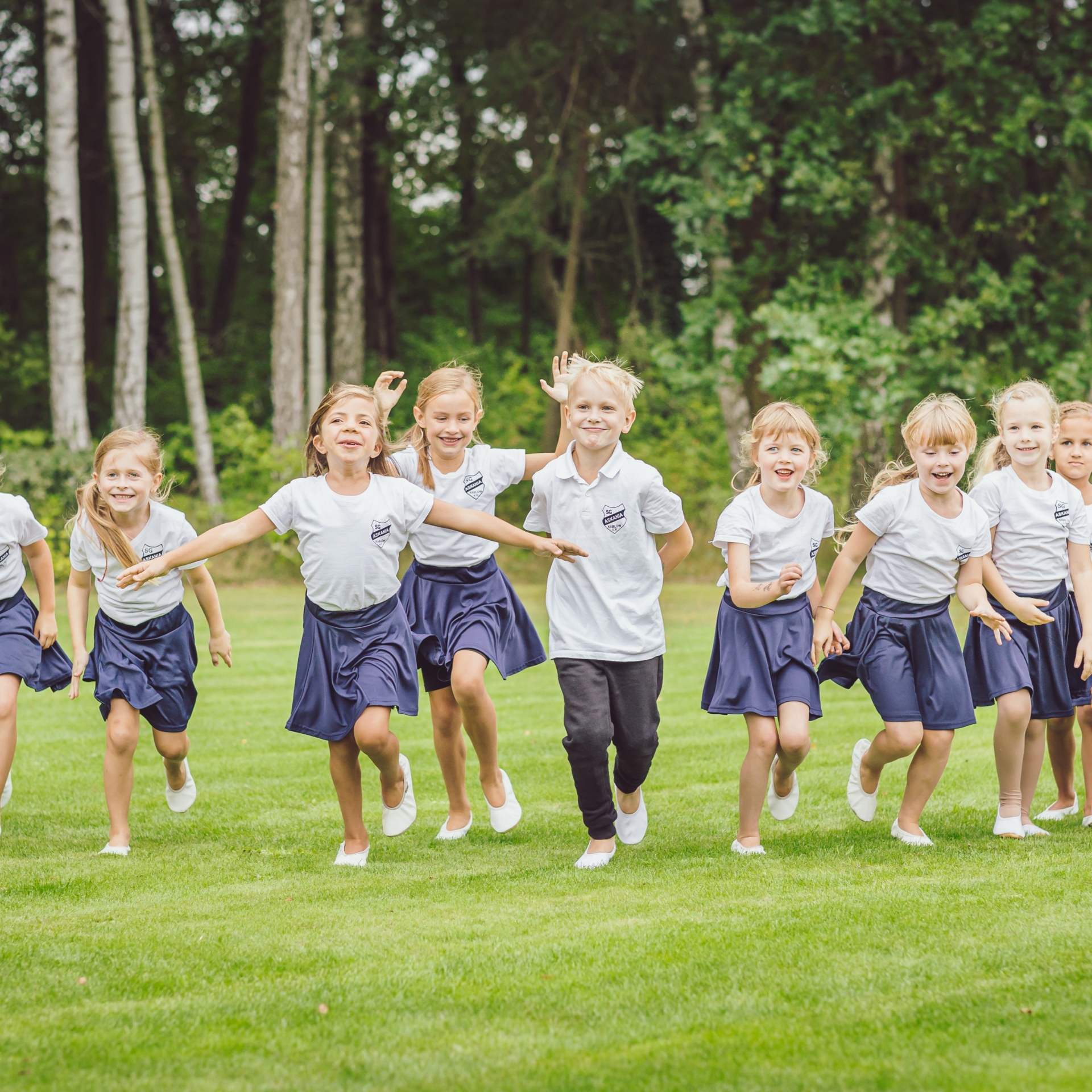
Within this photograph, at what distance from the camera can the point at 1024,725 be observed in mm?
5602

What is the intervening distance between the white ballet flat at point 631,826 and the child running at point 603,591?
0.96 ft

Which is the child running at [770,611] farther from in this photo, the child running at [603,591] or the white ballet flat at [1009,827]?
the white ballet flat at [1009,827]

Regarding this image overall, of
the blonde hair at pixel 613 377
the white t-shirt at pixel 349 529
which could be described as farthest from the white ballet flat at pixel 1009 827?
the white t-shirt at pixel 349 529

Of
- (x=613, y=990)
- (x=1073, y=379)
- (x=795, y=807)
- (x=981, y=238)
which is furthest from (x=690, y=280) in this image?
(x=613, y=990)

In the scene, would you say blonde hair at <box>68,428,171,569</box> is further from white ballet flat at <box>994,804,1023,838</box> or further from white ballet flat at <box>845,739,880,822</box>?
white ballet flat at <box>994,804,1023,838</box>

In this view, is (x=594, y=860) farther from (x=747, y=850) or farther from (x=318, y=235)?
(x=318, y=235)

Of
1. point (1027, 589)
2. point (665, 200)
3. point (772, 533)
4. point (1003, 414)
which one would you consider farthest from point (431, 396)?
point (665, 200)

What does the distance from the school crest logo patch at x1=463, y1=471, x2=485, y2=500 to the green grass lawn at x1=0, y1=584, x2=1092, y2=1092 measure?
153cm

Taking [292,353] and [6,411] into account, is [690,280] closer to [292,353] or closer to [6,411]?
[292,353]

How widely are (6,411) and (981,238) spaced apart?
21.3m

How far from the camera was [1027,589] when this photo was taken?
19.0 ft

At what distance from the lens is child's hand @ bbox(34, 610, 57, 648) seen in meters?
5.93

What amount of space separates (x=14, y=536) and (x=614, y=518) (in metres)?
2.61

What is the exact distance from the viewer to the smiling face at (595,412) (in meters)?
5.32
